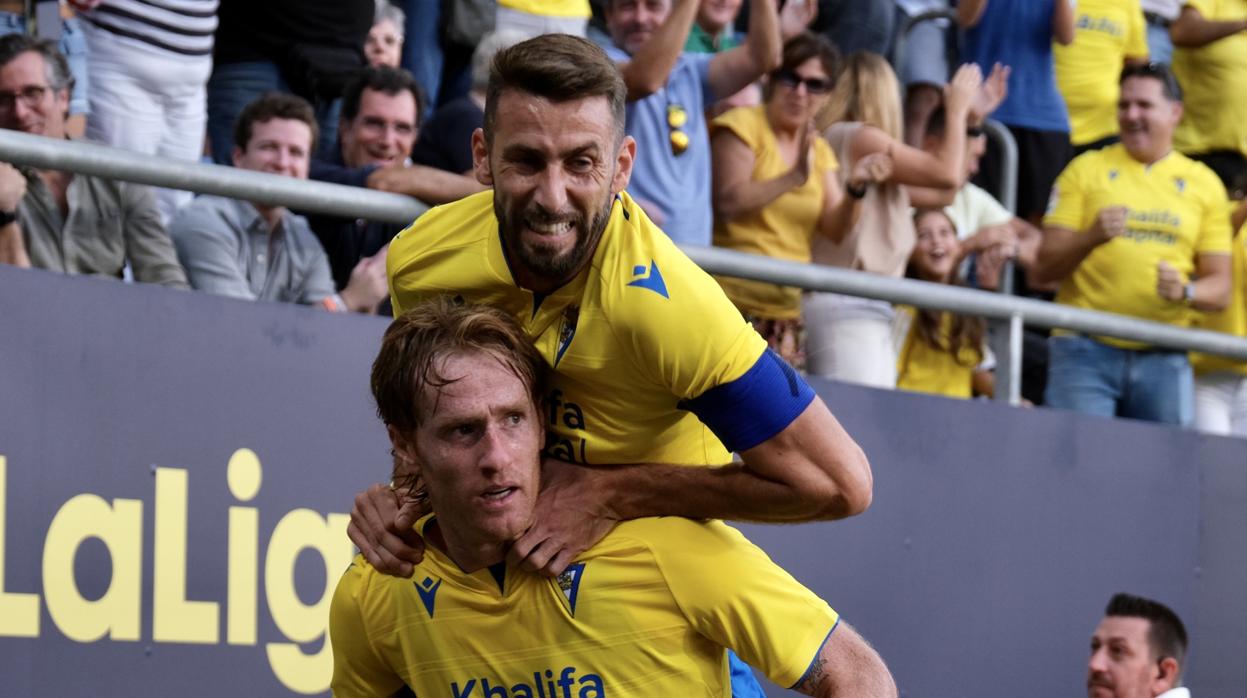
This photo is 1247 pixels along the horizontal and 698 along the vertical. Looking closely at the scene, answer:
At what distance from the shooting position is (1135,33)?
33.5 feet

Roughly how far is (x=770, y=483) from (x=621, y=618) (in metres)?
0.45

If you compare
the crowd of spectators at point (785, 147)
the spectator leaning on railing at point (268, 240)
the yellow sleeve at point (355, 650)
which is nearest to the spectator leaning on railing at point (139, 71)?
the crowd of spectators at point (785, 147)

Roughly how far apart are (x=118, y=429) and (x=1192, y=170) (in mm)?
5375

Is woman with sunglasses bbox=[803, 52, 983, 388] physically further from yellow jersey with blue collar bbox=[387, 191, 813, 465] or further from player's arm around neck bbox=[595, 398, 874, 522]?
player's arm around neck bbox=[595, 398, 874, 522]

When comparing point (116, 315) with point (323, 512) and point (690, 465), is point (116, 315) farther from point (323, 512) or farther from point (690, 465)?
point (690, 465)

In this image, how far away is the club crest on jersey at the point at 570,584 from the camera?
4305mm

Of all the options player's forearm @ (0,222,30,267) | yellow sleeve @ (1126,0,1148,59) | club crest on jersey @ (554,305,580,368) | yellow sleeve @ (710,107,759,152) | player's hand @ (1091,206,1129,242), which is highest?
yellow sleeve @ (1126,0,1148,59)

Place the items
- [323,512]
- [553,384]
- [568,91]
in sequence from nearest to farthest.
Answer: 1. [568,91]
2. [553,384]
3. [323,512]

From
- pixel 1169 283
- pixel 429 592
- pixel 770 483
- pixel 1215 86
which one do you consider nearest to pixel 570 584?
pixel 429 592

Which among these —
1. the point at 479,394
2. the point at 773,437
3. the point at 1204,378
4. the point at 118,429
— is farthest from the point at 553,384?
the point at 1204,378

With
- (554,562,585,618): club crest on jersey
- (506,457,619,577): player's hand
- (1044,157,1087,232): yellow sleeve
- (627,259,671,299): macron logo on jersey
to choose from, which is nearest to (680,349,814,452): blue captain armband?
(627,259,671,299): macron logo on jersey

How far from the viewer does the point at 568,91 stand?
13.2 feet

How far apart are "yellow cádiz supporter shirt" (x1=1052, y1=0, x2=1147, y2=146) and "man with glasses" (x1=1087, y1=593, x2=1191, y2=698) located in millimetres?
3473

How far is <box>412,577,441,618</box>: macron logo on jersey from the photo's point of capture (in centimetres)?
440
